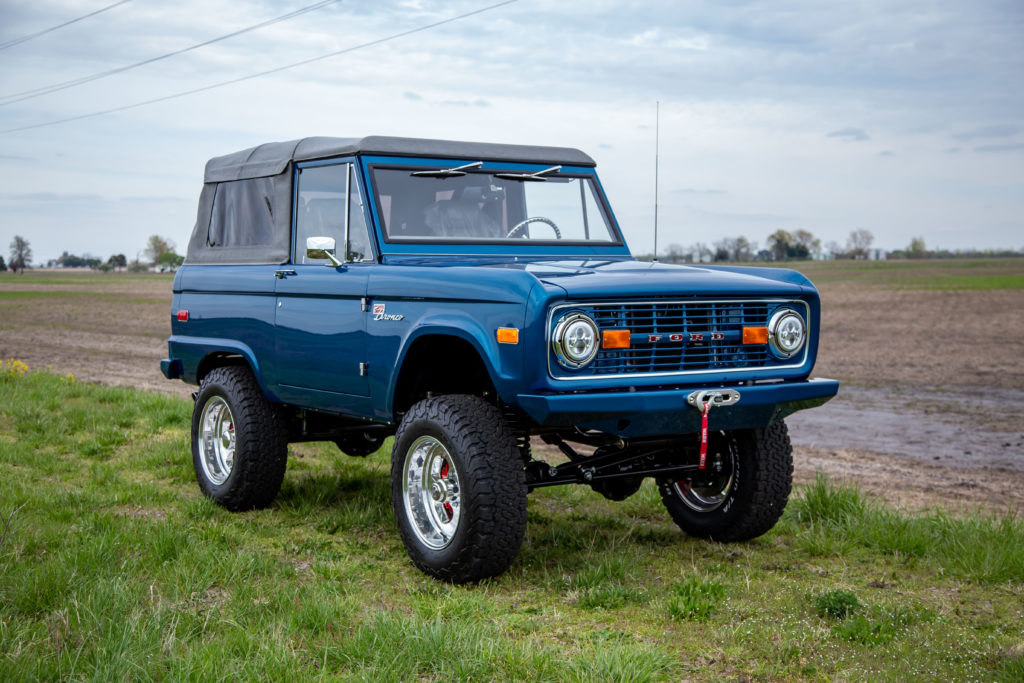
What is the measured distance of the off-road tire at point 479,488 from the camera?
4746mm

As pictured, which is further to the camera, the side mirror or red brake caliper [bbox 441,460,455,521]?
the side mirror

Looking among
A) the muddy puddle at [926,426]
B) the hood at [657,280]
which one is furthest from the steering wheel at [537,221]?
the muddy puddle at [926,426]

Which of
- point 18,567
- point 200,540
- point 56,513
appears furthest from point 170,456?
point 18,567

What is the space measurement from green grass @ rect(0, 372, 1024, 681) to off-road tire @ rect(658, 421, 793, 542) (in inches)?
6.6

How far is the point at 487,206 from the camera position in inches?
250

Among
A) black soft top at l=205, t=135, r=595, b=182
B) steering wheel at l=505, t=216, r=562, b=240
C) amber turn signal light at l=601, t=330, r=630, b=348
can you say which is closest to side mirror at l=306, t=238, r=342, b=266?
black soft top at l=205, t=135, r=595, b=182

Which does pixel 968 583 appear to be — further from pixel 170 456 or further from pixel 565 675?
pixel 170 456

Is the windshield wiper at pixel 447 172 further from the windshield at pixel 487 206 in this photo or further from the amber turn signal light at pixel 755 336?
the amber turn signal light at pixel 755 336

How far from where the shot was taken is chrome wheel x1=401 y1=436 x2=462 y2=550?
5078mm

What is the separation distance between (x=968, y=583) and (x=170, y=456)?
19.0 feet

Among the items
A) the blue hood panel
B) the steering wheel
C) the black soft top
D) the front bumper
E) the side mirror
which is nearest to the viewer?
the front bumper

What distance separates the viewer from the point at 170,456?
314 inches

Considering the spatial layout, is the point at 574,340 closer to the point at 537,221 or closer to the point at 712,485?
the point at 712,485

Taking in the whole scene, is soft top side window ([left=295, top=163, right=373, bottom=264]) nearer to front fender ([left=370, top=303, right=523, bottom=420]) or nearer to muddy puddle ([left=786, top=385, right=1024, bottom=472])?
front fender ([left=370, top=303, right=523, bottom=420])
